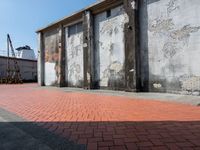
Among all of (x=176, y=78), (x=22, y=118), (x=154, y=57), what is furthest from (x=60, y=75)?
(x=22, y=118)

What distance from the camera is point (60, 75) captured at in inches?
626

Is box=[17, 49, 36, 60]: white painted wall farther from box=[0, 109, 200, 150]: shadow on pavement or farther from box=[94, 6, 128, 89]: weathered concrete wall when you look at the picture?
box=[0, 109, 200, 150]: shadow on pavement

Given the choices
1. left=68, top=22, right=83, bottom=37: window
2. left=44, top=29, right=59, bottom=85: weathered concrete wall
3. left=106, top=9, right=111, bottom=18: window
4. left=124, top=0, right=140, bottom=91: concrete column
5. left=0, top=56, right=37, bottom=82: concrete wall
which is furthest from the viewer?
left=0, top=56, right=37, bottom=82: concrete wall

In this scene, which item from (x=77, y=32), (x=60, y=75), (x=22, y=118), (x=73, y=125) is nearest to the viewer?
(x=73, y=125)

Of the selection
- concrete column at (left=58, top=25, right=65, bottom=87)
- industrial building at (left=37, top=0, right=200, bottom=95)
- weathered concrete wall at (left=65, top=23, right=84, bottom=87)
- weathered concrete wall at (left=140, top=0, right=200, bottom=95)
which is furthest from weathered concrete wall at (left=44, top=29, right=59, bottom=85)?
weathered concrete wall at (left=140, top=0, right=200, bottom=95)

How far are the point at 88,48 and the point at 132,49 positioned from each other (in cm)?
349

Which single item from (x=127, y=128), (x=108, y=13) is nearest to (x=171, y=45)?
(x=108, y=13)

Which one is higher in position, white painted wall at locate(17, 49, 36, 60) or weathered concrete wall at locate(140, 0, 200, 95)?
white painted wall at locate(17, 49, 36, 60)

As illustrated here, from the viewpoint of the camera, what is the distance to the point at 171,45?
9.14m

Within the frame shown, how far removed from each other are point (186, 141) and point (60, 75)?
1348cm

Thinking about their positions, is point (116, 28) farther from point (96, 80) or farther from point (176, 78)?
point (176, 78)

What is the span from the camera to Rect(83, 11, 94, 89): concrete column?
13031mm

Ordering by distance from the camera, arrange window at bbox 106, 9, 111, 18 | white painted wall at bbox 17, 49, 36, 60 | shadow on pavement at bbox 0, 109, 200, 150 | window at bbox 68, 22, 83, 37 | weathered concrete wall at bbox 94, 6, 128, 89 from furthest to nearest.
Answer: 1. white painted wall at bbox 17, 49, 36, 60
2. window at bbox 68, 22, 83, 37
3. window at bbox 106, 9, 111, 18
4. weathered concrete wall at bbox 94, 6, 128, 89
5. shadow on pavement at bbox 0, 109, 200, 150

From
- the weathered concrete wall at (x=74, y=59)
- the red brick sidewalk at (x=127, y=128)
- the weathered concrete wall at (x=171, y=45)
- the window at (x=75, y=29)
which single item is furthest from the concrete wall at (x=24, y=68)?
the red brick sidewalk at (x=127, y=128)
